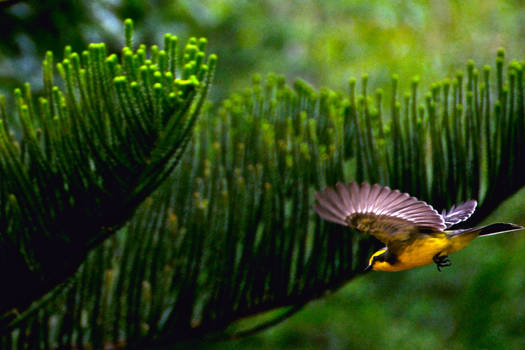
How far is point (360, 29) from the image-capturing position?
3.34m

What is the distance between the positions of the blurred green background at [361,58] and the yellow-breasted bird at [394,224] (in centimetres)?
82

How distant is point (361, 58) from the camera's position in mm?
3414

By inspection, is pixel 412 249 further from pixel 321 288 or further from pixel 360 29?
pixel 360 29

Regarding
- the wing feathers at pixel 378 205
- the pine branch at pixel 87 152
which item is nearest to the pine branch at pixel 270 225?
the pine branch at pixel 87 152

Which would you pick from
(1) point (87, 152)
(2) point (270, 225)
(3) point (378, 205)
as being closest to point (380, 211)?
(3) point (378, 205)

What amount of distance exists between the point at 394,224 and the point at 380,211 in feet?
0.06

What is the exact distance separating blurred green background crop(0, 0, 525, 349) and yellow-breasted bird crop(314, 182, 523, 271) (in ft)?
2.67

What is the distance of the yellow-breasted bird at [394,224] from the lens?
27.0 inches

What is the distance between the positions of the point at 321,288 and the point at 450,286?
5.66 feet

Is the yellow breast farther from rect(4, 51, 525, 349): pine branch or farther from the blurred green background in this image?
the blurred green background

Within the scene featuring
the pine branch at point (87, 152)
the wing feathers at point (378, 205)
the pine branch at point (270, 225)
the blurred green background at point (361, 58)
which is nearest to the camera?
the wing feathers at point (378, 205)

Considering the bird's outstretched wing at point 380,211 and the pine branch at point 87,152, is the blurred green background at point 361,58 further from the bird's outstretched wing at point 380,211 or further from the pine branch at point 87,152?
the bird's outstretched wing at point 380,211

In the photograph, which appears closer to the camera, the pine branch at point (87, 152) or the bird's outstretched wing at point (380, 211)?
the bird's outstretched wing at point (380, 211)

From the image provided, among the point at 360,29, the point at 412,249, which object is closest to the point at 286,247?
the point at 412,249
